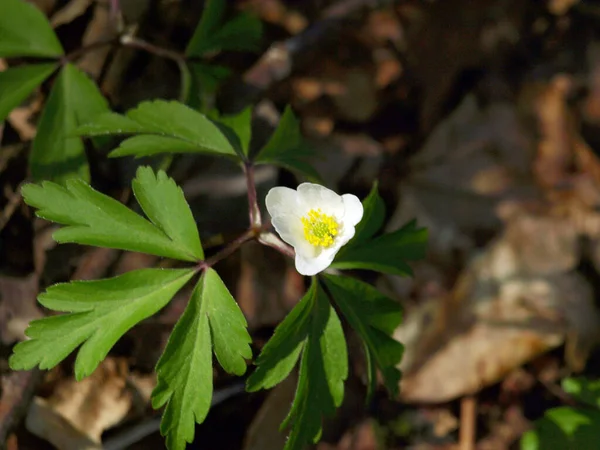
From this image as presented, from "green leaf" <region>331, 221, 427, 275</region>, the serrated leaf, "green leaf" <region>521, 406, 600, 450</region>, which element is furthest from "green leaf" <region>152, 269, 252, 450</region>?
"green leaf" <region>521, 406, 600, 450</region>

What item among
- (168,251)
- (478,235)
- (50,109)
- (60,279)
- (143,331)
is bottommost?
(478,235)

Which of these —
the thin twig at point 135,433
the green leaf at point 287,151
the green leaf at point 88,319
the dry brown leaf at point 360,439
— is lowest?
the dry brown leaf at point 360,439

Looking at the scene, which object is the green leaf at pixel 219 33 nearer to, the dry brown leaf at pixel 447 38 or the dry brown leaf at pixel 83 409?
the dry brown leaf at pixel 447 38

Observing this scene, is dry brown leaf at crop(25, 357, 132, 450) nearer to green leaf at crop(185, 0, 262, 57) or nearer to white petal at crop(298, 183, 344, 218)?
white petal at crop(298, 183, 344, 218)

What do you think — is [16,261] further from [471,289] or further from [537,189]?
[537,189]

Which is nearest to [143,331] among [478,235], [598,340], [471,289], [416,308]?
[416,308]

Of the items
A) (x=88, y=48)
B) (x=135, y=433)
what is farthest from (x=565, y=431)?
(x=88, y=48)

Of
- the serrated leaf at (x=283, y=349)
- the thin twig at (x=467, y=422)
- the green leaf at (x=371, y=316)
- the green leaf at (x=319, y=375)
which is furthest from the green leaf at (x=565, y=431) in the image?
the serrated leaf at (x=283, y=349)
